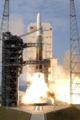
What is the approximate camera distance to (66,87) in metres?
87.7

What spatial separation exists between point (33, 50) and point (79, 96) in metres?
13.0

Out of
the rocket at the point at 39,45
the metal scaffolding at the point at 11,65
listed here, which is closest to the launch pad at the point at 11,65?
the metal scaffolding at the point at 11,65

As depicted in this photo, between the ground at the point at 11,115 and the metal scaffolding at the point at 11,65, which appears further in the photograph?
the metal scaffolding at the point at 11,65

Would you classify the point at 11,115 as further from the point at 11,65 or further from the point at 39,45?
the point at 39,45

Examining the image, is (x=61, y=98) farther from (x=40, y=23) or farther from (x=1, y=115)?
(x=1, y=115)

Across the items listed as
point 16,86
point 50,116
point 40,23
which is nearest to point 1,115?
point 50,116

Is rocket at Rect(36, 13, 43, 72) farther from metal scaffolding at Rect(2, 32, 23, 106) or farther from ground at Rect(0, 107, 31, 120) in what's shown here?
ground at Rect(0, 107, 31, 120)

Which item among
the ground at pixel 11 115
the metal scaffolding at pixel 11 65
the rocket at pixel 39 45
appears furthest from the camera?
the rocket at pixel 39 45

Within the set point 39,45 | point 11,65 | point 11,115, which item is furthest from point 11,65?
point 11,115

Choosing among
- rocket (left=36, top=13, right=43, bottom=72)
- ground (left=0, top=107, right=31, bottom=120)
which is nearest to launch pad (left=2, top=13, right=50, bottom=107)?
rocket (left=36, top=13, right=43, bottom=72)

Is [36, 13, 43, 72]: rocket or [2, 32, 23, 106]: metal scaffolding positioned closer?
[2, 32, 23, 106]: metal scaffolding

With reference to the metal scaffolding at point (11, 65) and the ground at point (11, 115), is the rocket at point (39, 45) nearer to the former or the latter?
the metal scaffolding at point (11, 65)

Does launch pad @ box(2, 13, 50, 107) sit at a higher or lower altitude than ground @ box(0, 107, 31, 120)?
higher

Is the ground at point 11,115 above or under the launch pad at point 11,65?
under
